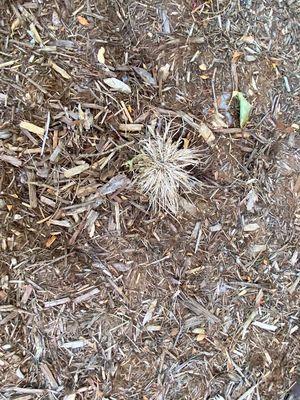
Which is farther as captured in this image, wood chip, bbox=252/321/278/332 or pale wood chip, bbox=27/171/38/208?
wood chip, bbox=252/321/278/332

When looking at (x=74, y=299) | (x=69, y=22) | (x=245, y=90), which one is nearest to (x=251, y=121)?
(x=245, y=90)

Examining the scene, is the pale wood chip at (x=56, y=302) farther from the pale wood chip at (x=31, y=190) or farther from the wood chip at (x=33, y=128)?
the wood chip at (x=33, y=128)

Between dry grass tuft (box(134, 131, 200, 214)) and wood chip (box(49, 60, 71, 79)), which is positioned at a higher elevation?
wood chip (box(49, 60, 71, 79))

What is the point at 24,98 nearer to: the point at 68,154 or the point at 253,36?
the point at 68,154

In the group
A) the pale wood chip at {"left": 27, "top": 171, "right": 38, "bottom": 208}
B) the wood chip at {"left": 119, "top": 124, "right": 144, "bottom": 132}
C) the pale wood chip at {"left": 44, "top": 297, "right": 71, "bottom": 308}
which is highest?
the wood chip at {"left": 119, "top": 124, "right": 144, "bottom": 132}

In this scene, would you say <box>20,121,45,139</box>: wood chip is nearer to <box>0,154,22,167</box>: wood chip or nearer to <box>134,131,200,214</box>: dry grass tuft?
<box>0,154,22,167</box>: wood chip

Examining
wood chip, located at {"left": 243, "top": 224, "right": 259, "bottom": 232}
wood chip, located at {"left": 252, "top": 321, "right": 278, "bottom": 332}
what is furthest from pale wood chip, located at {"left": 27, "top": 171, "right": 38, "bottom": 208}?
wood chip, located at {"left": 252, "top": 321, "right": 278, "bottom": 332}

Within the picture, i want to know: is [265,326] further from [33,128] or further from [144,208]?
[33,128]
